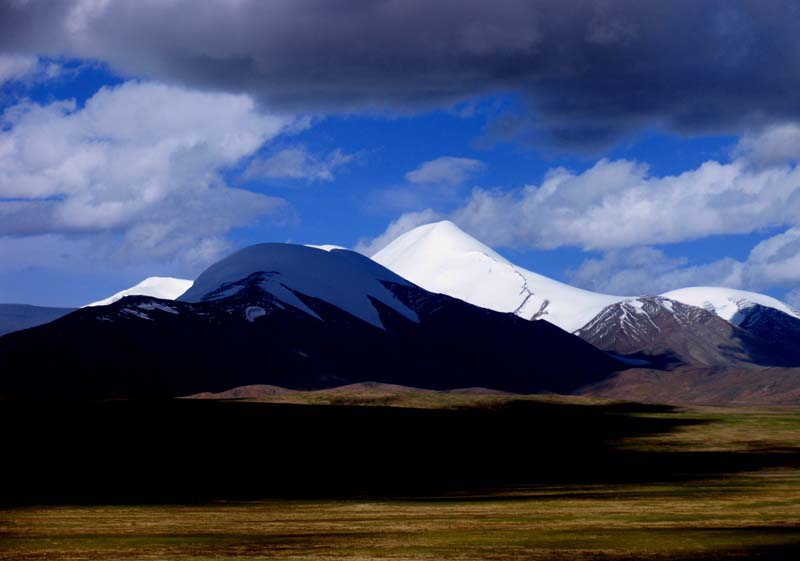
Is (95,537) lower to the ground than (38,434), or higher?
lower

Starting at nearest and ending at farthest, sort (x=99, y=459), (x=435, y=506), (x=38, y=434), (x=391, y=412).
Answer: (x=435, y=506) < (x=99, y=459) < (x=38, y=434) < (x=391, y=412)

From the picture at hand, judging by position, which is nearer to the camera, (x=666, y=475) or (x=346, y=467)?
(x=666, y=475)

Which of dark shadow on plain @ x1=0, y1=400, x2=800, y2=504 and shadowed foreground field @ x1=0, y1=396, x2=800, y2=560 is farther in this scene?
dark shadow on plain @ x1=0, y1=400, x2=800, y2=504

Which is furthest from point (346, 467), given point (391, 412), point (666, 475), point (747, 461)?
point (391, 412)

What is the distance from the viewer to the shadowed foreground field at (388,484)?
51438 millimetres

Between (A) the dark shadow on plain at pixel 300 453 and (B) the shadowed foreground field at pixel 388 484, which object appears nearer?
(B) the shadowed foreground field at pixel 388 484

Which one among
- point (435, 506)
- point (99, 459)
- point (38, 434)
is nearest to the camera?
point (435, 506)

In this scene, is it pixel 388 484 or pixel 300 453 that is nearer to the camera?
pixel 388 484

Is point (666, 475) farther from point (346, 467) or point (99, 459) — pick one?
point (99, 459)

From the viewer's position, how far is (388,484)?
10506 centimetres

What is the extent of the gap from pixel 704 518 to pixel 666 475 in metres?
46.5

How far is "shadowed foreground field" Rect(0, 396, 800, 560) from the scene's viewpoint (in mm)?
51438

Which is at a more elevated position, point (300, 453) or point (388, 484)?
point (300, 453)

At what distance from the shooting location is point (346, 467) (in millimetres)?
122125
